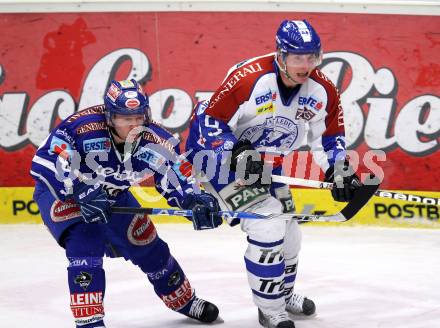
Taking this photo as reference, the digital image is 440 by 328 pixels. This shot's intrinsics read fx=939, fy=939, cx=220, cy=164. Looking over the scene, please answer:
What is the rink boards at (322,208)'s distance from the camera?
6652 mm

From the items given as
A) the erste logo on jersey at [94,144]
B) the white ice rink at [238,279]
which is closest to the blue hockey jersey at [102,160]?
the erste logo on jersey at [94,144]

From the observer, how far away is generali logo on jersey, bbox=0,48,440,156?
22.0 ft

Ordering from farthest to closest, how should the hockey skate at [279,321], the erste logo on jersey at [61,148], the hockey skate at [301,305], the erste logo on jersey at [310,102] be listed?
the hockey skate at [301,305]
the erste logo on jersey at [310,102]
the hockey skate at [279,321]
the erste logo on jersey at [61,148]

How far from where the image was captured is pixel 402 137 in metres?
6.73

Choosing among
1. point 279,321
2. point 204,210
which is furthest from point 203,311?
point 204,210

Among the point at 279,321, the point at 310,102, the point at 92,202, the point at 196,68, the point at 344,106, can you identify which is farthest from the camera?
the point at 196,68

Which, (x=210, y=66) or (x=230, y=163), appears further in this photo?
(x=210, y=66)

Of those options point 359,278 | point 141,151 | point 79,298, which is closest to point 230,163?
point 141,151

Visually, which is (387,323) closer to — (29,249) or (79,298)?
(79,298)

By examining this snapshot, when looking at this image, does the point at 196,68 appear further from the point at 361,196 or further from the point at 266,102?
the point at 361,196

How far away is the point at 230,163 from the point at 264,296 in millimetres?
643

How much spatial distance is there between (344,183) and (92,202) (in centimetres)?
121

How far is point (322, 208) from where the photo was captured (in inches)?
267

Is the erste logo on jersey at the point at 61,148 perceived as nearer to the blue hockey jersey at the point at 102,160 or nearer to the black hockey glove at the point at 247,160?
the blue hockey jersey at the point at 102,160
